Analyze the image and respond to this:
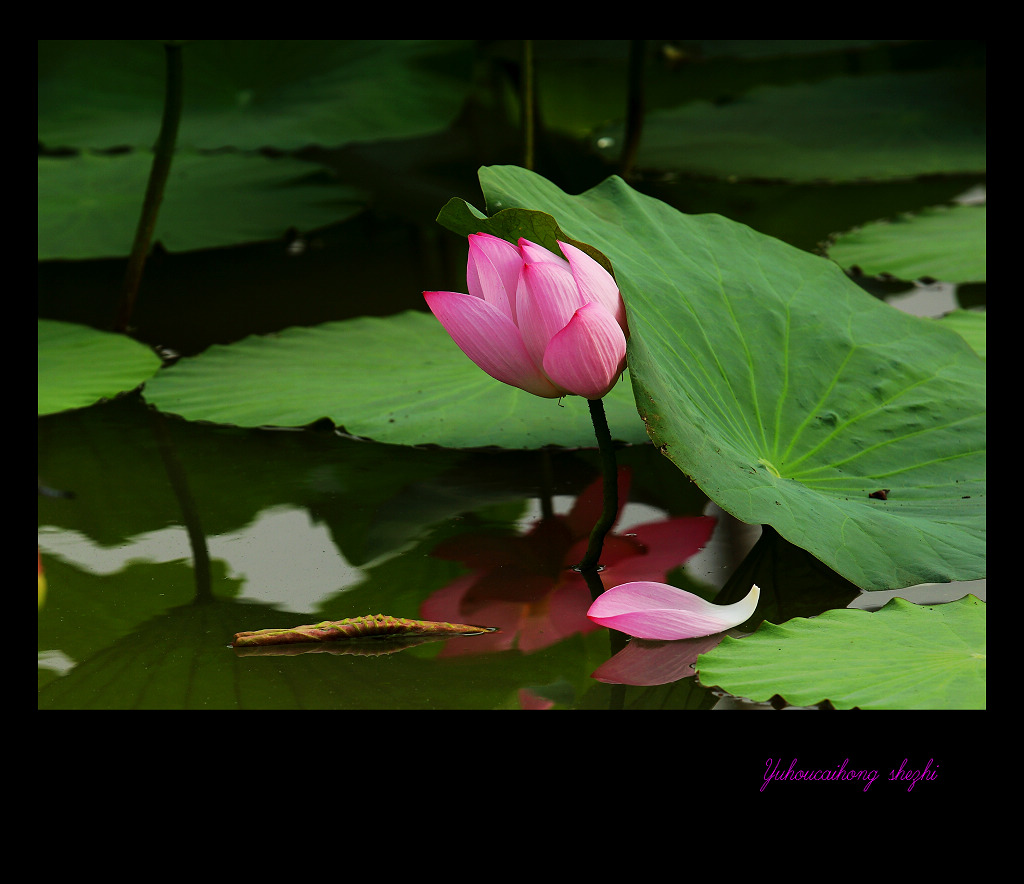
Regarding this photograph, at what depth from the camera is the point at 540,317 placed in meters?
0.67

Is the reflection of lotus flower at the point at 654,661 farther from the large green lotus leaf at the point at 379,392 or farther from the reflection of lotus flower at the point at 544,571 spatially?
the large green lotus leaf at the point at 379,392

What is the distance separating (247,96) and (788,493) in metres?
2.22

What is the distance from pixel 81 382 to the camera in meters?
1.26

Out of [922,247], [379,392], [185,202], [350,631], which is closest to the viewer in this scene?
[350,631]

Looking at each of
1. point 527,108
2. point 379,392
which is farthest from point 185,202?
point 379,392

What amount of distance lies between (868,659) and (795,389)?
0.35 m

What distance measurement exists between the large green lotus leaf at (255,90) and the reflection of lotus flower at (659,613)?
1.68 meters

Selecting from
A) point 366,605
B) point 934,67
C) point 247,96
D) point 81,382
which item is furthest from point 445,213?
point 934,67

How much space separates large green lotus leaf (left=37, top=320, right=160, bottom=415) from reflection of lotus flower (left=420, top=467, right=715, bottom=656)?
61 centimetres

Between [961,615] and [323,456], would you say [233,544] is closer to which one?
[323,456]

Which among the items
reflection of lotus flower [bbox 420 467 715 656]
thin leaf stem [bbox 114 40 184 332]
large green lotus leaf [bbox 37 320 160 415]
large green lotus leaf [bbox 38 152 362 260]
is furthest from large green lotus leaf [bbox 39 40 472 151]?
reflection of lotus flower [bbox 420 467 715 656]

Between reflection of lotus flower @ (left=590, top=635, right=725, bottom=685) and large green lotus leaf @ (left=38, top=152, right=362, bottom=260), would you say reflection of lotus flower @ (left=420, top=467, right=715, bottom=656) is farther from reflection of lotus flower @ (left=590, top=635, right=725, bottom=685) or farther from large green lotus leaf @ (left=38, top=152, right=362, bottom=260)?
large green lotus leaf @ (left=38, top=152, right=362, bottom=260)

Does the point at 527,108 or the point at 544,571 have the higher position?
the point at 527,108

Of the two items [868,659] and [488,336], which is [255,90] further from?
[868,659]
